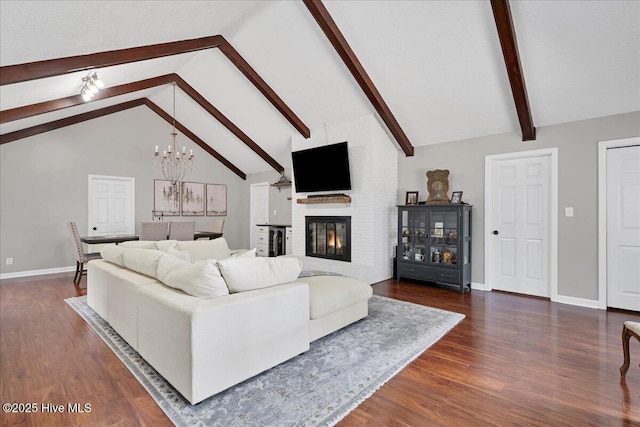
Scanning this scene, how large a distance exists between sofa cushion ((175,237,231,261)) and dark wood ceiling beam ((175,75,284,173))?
3.39 meters

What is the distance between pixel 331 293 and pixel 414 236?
8.58 feet

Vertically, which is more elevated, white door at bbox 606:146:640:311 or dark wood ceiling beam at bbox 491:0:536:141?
dark wood ceiling beam at bbox 491:0:536:141

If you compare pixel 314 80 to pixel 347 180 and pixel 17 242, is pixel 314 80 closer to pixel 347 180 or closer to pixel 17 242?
pixel 347 180

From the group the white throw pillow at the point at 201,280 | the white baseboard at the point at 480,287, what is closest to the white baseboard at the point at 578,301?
the white baseboard at the point at 480,287

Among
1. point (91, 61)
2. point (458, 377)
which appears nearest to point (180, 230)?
point (91, 61)

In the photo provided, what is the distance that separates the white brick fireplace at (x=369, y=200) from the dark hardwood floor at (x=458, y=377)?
189cm

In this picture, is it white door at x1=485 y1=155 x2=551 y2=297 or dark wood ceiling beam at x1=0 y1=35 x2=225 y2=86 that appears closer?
dark wood ceiling beam at x1=0 y1=35 x2=225 y2=86

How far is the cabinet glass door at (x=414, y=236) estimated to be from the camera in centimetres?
482

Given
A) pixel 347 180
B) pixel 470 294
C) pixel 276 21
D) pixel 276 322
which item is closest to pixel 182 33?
pixel 276 21

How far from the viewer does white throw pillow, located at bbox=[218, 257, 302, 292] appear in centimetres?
215

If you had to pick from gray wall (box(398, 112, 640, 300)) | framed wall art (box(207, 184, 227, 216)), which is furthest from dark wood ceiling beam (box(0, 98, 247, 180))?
gray wall (box(398, 112, 640, 300))

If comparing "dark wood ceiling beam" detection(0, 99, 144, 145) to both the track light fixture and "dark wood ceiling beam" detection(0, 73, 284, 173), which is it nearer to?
"dark wood ceiling beam" detection(0, 73, 284, 173)

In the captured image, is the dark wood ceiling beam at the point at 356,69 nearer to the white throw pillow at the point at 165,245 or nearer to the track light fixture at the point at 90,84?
the track light fixture at the point at 90,84

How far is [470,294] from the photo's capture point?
173 inches
